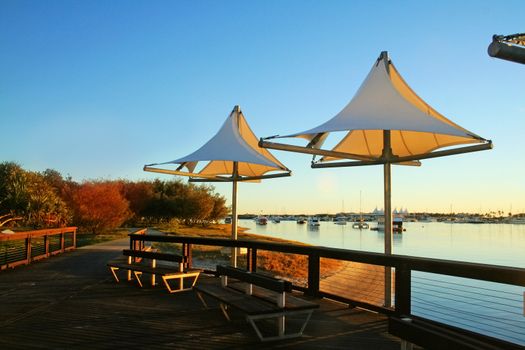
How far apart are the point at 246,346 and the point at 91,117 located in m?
15.6

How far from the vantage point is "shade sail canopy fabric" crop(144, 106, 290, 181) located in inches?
373

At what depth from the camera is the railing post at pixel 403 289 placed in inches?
220

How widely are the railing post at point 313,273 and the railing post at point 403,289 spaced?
1.89 metres

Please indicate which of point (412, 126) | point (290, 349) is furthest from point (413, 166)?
point (290, 349)

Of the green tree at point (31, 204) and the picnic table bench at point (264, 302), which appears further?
the green tree at point (31, 204)

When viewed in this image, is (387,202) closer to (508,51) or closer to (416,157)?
(416,157)

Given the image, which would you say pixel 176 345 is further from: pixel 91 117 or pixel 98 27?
pixel 91 117

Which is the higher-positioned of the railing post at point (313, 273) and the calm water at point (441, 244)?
the railing post at point (313, 273)

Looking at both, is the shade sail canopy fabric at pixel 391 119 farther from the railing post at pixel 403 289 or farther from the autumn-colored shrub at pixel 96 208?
the autumn-colored shrub at pixel 96 208

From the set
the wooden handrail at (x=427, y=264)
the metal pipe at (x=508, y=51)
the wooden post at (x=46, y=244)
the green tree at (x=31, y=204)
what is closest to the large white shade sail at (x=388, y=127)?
the wooden handrail at (x=427, y=264)

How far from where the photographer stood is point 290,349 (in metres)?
4.83

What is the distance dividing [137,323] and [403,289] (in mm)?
3605

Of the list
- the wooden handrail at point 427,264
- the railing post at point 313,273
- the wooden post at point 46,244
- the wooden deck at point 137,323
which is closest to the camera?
the wooden handrail at point 427,264

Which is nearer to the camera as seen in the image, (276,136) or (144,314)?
(144,314)
